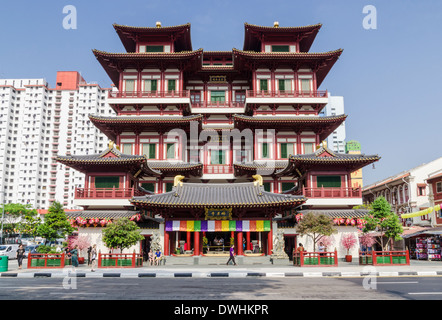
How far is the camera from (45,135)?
118m

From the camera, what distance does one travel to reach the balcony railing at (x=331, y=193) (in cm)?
3288

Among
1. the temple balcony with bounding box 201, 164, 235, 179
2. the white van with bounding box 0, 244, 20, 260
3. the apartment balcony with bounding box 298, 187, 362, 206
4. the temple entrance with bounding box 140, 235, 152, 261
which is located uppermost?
the temple balcony with bounding box 201, 164, 235, 179

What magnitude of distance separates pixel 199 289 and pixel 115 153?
A: 20.4 m

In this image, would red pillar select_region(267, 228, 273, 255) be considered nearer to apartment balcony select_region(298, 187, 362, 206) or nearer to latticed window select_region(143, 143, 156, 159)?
apartment balcony select_region(298, 187, 362, 206)

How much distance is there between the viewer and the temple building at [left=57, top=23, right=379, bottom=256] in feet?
100

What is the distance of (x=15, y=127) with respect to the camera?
11562cm

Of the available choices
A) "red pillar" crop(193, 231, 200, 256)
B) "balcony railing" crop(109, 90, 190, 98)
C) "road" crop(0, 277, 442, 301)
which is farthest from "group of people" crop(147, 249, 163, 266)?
"balcony railing" crop(109, 90, 190, 98)

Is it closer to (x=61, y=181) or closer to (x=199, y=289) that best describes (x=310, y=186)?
(x=199, y=289)

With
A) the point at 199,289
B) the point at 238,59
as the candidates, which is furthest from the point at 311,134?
the point at 199,289

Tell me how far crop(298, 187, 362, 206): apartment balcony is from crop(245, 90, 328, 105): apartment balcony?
34.4 feet

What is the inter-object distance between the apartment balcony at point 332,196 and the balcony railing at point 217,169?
8.65 m

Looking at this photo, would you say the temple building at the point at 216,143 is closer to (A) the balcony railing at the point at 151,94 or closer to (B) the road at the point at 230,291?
(A) the balcony railing at the point at 151,94

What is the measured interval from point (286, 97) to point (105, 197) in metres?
21.2

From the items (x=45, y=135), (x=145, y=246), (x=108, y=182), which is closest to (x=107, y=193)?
(x=108, y=182)
